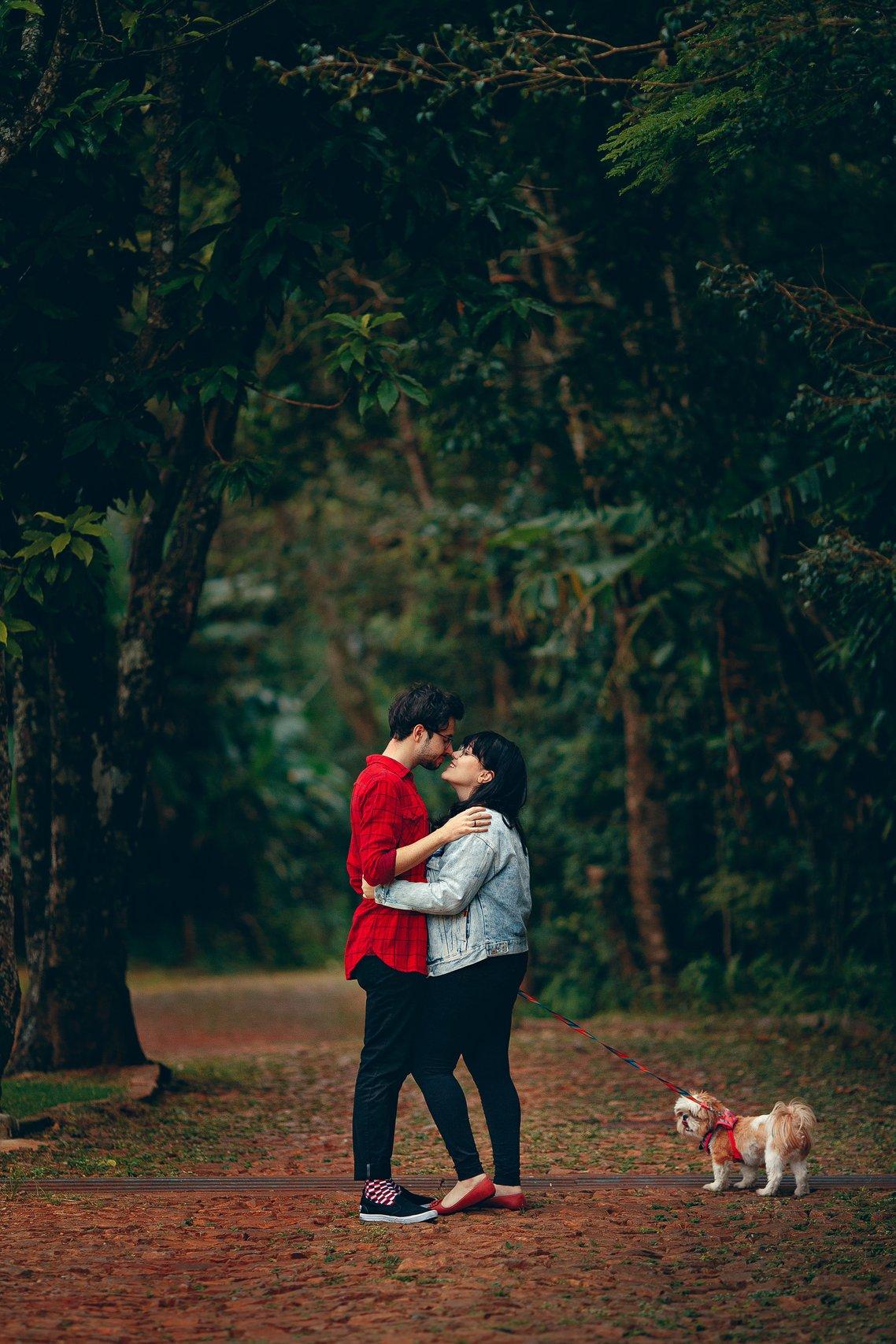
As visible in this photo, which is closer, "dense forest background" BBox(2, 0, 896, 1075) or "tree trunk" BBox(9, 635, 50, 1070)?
"dense forest background" BBox(2, 0, 896, 1075)

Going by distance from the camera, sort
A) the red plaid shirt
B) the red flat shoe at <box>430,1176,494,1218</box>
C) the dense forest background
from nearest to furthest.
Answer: the red plaid shirt
the red flat shoe at <box>430,1176,494,1218</box>
the dense forest background

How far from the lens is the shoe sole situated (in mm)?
5902

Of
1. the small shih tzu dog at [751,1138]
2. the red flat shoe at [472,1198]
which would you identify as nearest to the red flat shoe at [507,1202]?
the red flat shoe at [472,1198]

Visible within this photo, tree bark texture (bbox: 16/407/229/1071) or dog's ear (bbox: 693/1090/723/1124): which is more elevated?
tree bark texture (bbox: 16/407/229/1071)

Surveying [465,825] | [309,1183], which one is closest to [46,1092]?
[309,1183]

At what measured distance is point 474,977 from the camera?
5992 mm

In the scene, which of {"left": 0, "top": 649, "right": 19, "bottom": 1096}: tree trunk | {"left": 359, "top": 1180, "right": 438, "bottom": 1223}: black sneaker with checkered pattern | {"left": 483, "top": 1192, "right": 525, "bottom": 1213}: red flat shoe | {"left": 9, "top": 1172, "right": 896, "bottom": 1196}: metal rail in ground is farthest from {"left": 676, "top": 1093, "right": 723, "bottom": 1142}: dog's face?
{"left": 0, "top": 649, "right": 19, "bottom": 1096}: tree trunk

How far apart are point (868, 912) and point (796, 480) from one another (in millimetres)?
4876

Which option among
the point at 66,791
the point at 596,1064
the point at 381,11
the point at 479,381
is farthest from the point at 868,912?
the point at 381,11

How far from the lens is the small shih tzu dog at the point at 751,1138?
6348 millimetres

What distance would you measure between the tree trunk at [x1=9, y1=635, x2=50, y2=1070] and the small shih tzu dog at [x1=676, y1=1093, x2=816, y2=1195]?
484 centimetres

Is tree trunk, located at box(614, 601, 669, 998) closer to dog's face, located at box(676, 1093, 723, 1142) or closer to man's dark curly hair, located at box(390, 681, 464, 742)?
dog's face, located at box(676, 1093, 723, 1142)

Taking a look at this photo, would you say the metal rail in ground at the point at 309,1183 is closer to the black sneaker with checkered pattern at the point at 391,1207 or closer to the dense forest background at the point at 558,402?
the black sneaker with checkered pattern at the point at 391,1207

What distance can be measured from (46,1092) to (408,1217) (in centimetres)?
385
